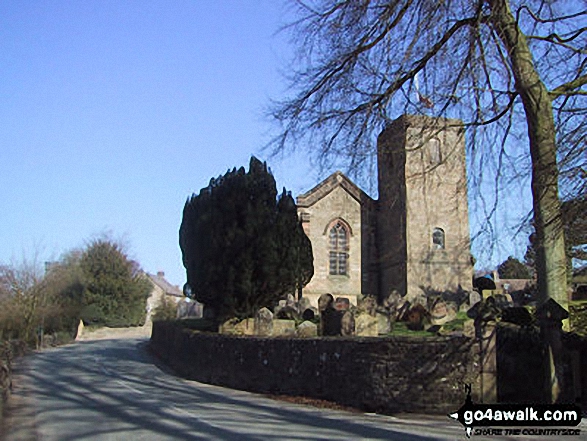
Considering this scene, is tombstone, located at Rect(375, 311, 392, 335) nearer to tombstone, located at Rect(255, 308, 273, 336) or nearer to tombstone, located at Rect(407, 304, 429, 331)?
tombstone, located at Rect(407, 304, 429, 331)

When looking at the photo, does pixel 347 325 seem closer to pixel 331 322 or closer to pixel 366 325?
pixel 331 322

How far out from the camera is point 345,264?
1384 inches

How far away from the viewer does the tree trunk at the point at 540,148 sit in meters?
10.4

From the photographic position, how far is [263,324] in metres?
20.5

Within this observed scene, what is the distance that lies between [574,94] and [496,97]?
1352 mm

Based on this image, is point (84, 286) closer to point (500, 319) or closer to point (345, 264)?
point (345, 264)

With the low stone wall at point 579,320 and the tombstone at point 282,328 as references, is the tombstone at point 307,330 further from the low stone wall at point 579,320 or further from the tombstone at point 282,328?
the low stone wall at point 579,320

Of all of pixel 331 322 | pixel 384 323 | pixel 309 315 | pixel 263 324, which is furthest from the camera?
pixel 309 315

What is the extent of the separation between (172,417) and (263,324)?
932cm

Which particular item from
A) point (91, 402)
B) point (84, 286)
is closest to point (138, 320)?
point (84, 286)

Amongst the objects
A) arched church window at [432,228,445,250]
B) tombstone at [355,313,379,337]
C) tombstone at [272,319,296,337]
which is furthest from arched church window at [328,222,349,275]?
tombstone at [355,313,379,337]

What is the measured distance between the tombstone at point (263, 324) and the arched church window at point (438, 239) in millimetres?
15495

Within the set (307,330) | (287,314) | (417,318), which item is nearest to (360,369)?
(307,330)

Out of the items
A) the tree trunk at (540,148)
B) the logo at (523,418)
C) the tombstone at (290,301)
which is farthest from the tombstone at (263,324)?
the tree trunk at (540,148)
